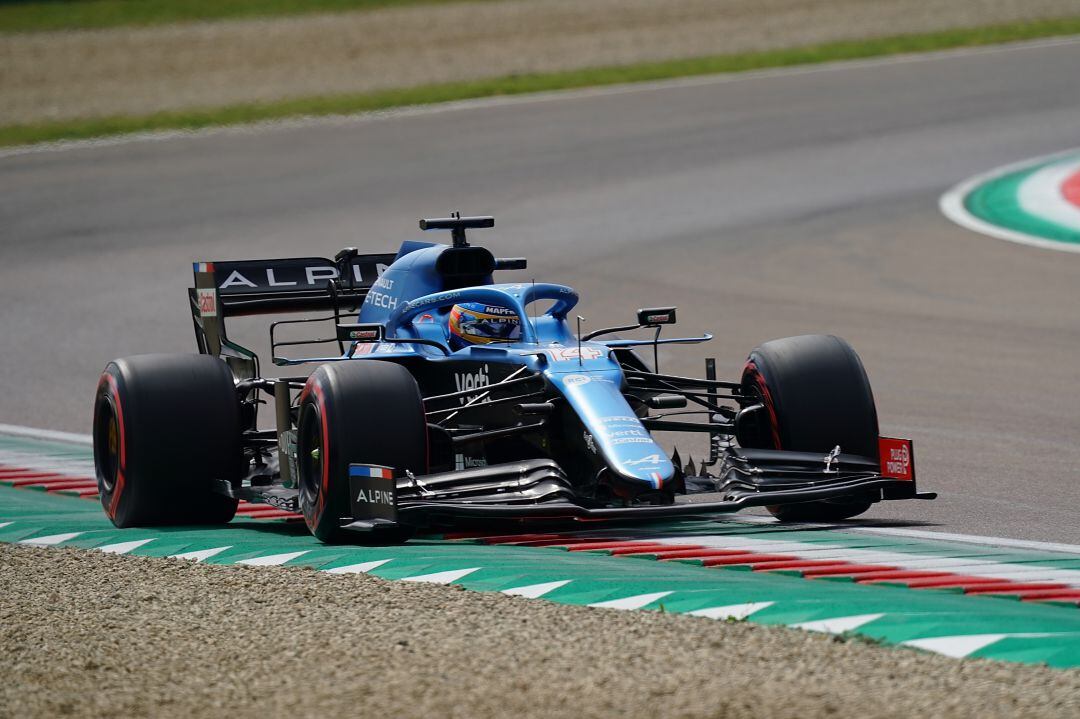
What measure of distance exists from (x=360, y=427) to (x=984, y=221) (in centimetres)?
1446

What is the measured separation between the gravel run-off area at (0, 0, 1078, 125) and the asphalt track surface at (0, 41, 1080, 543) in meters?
3.40

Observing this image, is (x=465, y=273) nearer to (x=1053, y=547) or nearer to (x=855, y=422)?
(x=855, y=422)

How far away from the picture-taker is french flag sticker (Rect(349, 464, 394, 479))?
806 cm

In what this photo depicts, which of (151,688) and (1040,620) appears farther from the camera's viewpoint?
(1040,620)

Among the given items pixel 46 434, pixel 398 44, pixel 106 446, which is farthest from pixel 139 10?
pixel 106 446

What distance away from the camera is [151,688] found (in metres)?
5.83

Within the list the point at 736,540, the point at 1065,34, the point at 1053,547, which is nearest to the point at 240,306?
the point at 736,540

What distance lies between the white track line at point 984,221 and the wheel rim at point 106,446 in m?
12.7

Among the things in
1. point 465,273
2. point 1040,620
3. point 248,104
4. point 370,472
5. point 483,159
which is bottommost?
point 1040,620

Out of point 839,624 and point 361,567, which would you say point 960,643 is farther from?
point 361,567

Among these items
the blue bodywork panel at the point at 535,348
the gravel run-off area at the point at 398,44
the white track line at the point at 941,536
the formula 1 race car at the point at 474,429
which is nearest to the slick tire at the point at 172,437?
the formula 1 race car at the point at 474,429

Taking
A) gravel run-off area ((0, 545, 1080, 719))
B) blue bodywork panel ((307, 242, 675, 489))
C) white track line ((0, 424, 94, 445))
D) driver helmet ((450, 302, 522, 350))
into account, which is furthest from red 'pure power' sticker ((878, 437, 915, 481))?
white track line ((0, 424, 94, 445))

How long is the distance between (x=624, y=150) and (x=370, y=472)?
1819 centimetres

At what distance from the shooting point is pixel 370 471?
8.18 metres
